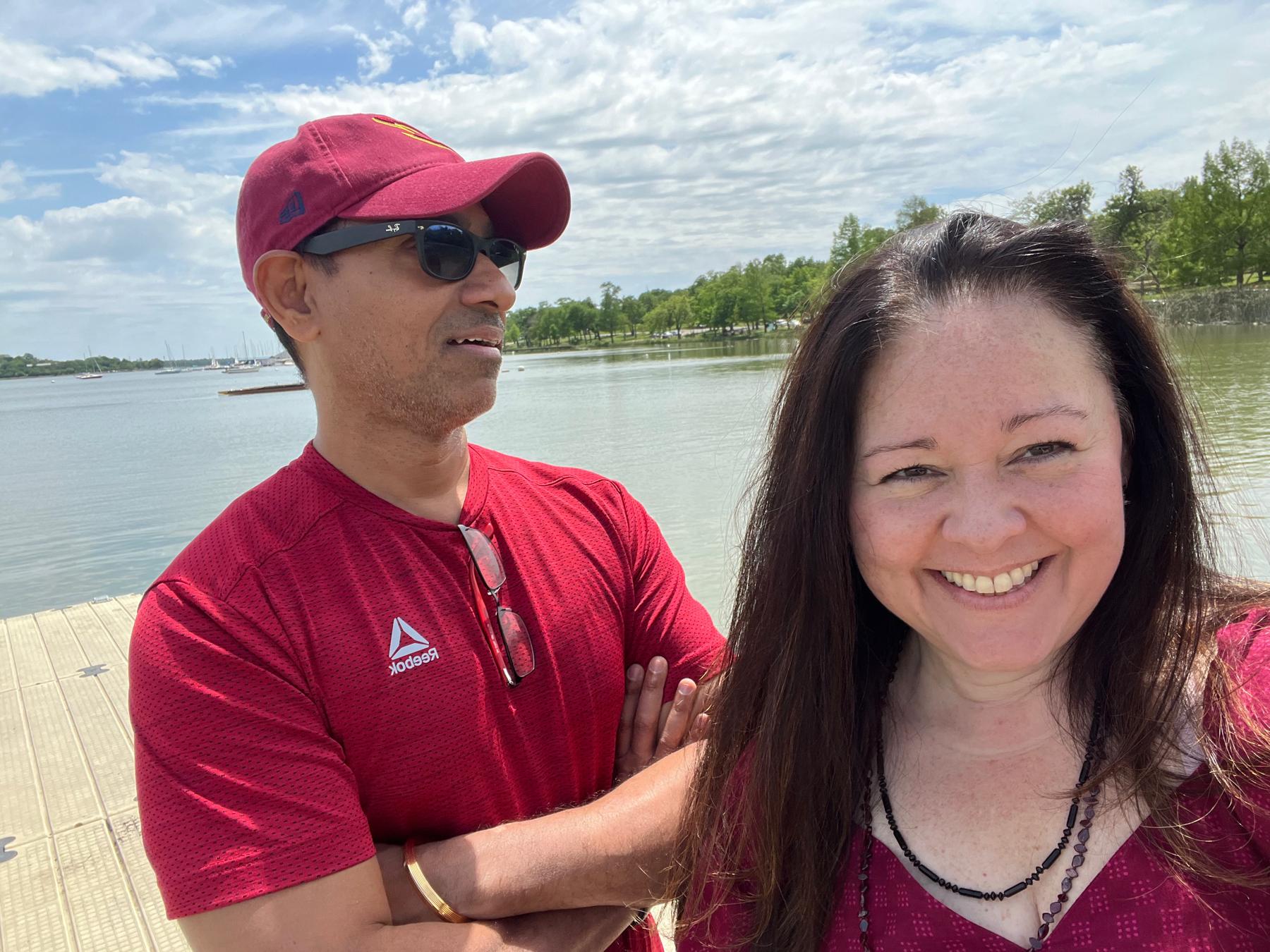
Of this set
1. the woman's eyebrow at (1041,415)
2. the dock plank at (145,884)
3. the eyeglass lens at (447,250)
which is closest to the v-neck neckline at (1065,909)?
the woman's eyebrow at (1041,415)

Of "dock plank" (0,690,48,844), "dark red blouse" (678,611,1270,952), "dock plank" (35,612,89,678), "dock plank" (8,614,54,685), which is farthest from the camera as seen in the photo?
"dock plank" (35,612,89,678)

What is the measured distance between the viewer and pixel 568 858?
5.05ft

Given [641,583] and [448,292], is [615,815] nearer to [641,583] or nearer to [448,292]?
[641,583]

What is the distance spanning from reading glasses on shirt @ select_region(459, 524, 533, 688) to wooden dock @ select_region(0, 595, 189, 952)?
2.23 metres

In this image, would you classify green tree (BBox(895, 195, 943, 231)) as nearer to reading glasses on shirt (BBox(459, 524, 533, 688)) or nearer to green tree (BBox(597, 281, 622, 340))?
reading glasses on shirt (BBox(459, 524, 533, 688))

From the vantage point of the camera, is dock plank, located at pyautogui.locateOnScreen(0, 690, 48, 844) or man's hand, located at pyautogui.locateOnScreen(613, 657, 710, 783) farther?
dock plank, located at pyautogui.locateOnScreen(0, 690, 48, 844)

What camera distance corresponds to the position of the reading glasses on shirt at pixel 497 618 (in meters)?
1.65

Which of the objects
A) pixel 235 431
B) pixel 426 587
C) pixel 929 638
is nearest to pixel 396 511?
pixel 426 587

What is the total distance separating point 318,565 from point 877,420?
3.39 ft

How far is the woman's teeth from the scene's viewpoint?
1.17m

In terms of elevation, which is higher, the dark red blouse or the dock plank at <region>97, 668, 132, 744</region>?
the dark red blouse

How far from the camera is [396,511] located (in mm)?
1718

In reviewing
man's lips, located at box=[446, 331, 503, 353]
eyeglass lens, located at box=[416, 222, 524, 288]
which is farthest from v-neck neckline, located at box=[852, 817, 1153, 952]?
eyeglass lens, located at box=[416, 222, 524, 288]

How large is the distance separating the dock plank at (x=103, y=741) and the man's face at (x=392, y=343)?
2762 mm
